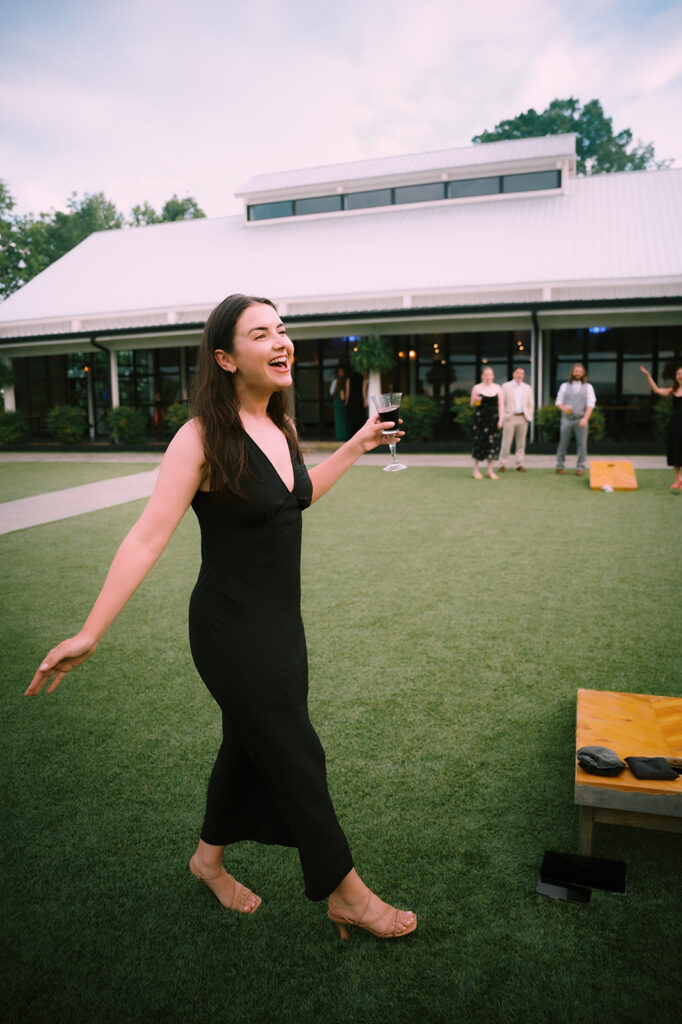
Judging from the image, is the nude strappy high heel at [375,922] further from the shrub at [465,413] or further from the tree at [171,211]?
the tree at [171,211]

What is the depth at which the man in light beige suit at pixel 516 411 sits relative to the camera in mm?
12867

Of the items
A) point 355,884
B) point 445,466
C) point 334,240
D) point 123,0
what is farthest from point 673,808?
point 334,240

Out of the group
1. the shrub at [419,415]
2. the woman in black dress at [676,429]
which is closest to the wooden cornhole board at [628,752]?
the woman in black dress at [676,429]

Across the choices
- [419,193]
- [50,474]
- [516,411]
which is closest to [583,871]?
[516,411]

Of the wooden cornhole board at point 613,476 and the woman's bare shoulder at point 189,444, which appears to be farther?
the wooden cornhole board at point 613,476

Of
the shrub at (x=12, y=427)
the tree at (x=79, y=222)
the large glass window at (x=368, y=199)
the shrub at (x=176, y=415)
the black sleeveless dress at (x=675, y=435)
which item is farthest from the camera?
the tree at (x=79, y=222)

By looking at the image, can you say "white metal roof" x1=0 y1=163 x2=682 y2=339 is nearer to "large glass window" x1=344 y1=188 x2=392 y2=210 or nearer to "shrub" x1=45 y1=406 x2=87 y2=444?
"large glass window" x1=344 y1=188 x2=392 y2=210

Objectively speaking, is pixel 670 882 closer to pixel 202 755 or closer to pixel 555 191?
pixel 202 755

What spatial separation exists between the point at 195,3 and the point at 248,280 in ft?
25.5

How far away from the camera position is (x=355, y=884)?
207cm

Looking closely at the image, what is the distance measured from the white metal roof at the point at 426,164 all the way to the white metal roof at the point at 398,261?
1044 mm

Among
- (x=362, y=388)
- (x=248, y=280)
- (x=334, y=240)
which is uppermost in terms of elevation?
(x=334, y=240)

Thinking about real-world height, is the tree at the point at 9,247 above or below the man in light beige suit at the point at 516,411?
above

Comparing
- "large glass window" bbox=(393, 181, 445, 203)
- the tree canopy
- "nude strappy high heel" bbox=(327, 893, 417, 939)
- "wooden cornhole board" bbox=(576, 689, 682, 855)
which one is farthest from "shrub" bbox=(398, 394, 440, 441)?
the tree canopy
